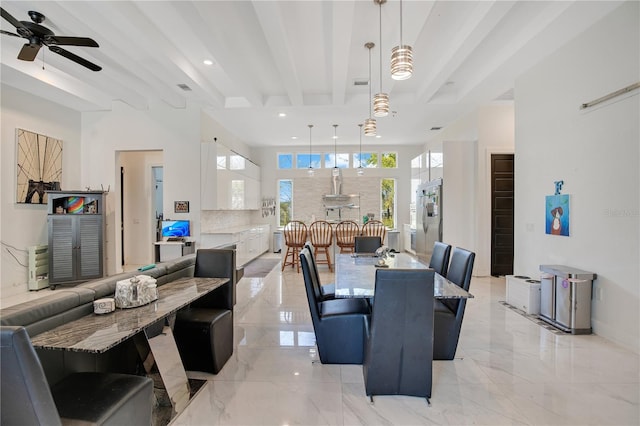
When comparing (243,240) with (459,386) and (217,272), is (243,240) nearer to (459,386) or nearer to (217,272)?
(217,272)

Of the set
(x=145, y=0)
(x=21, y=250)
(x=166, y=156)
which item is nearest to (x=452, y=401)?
(x=145, y=0)

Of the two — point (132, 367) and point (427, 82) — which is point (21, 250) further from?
point (427, 82)

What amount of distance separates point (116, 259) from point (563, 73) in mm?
7784

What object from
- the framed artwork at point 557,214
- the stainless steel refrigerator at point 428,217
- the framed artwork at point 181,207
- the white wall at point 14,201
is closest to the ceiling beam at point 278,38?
the framed artwork at point 181,207

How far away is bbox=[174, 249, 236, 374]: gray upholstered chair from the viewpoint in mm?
2400

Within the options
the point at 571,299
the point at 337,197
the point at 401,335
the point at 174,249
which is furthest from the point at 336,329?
the point at 337,197

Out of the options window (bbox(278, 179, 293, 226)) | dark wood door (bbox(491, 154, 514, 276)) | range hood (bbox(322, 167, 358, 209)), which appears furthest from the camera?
window (bbox(278, 179, 293, 226))

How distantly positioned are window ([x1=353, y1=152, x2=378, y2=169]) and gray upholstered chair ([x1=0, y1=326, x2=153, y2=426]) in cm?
830

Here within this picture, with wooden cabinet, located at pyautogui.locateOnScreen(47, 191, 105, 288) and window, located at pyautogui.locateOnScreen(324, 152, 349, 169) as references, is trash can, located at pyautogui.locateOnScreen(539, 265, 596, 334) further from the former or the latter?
wooden cabinet, located at pyautogui.locateOnScreen(47, 191, 105, 288)

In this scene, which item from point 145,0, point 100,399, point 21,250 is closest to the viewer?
point 100,399

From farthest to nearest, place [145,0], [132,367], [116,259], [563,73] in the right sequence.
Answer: [116,259] < [563,73] < [145,0] < [132,367]

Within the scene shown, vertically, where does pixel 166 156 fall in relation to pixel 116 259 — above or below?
above

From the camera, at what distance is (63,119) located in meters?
5.53

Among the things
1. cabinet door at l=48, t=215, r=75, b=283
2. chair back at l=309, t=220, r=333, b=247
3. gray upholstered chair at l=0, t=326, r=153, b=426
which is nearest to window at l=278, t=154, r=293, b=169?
chair back at l=309, t=220, r=333, b=247
